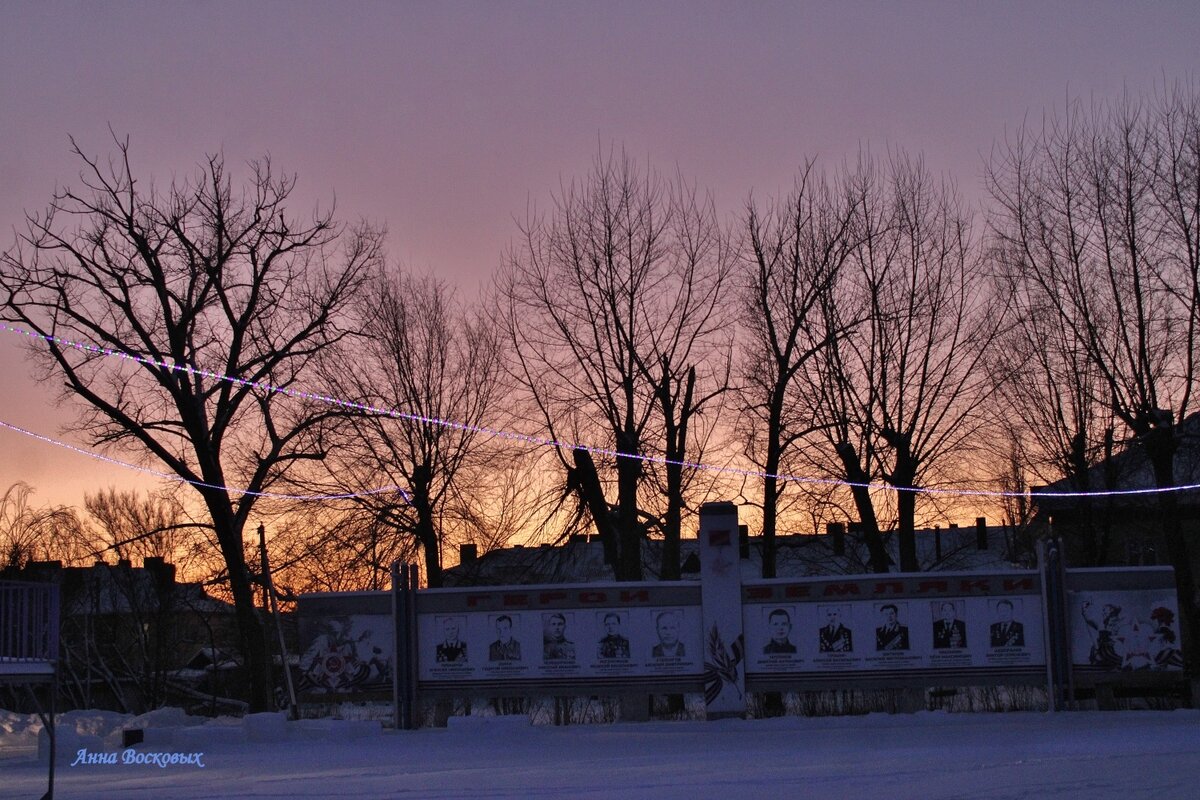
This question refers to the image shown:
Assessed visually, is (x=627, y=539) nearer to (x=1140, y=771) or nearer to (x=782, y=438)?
(x=782, y=438)

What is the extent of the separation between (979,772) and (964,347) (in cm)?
2012

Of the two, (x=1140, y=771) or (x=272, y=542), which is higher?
(x=272, y=542)

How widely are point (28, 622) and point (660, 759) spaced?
27.3 ft

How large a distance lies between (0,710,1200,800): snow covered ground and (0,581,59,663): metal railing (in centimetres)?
181

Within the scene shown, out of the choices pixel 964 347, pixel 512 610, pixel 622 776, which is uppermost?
pixel 964 347

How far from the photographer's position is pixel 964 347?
3228 cm

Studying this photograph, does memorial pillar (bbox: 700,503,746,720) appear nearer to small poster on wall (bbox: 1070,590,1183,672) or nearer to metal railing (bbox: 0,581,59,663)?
small poster on wall (bbox: 1070,590,1183,672)

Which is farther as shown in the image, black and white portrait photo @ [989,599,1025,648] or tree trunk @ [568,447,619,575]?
tree trunk @ [568,447,619,575]

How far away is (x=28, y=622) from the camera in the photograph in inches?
564

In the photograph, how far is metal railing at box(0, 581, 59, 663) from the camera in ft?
46.5

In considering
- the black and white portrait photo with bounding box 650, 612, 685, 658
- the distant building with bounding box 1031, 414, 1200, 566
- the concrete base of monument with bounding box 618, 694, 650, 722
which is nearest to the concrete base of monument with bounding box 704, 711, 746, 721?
the black and white portrait photo with bounding box 650, 612, 685, 658

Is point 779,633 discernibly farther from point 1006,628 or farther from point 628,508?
point 628,508

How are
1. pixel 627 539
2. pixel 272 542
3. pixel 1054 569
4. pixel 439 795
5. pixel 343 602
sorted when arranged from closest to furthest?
pixel 439 795
pixel 1054 569
pixel 343 602
pixel 627 539
pixel 272 542

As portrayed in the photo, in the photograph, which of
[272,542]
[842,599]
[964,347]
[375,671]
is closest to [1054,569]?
[842,599]
